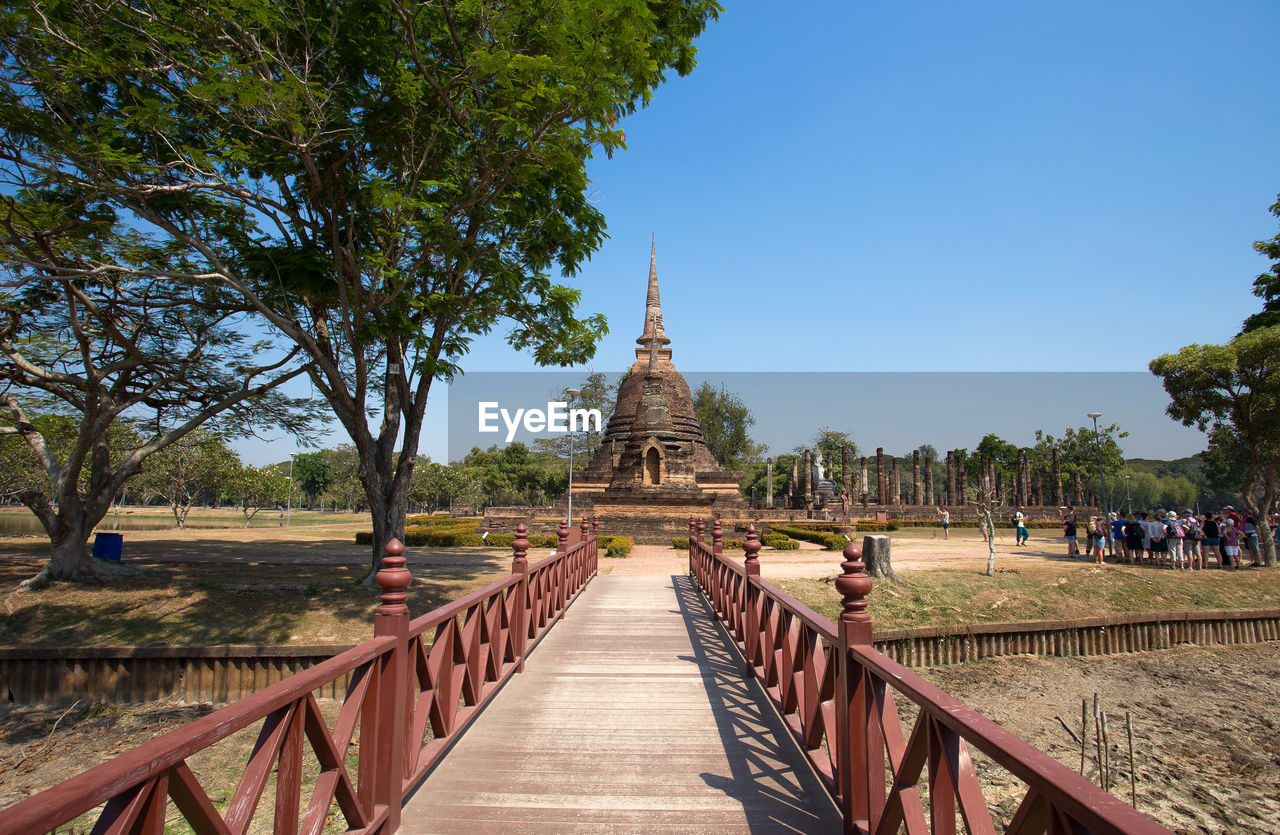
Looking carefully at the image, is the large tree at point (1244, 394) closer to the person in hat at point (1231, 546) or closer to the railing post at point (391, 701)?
the person in hat at point (1231, 546)

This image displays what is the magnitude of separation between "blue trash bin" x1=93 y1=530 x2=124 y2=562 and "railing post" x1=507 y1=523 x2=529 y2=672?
11.4 m

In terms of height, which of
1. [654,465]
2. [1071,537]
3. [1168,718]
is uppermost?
[654,465]

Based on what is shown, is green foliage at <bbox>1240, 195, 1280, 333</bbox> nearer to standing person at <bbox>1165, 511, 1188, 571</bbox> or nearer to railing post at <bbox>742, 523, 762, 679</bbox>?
standing person at <bbox>1165, 511, 1188, 571</bbox>

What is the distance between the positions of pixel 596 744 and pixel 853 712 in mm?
2040

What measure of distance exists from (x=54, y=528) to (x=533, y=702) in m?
11.1

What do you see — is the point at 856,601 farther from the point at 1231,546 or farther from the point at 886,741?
the point at 1231,546

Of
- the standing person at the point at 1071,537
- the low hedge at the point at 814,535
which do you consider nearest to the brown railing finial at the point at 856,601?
the low hedge at the point at 814,535

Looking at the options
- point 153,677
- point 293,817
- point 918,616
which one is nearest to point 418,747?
point 293,817

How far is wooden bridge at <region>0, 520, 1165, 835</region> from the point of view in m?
1.88

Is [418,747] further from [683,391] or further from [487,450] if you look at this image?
[487,450]

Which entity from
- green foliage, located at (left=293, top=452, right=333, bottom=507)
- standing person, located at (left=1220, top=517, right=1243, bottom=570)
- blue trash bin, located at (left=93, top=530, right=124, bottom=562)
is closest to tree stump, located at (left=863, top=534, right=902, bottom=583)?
standing person, located at (left=1220, top=517, right=1243, bottom=570)

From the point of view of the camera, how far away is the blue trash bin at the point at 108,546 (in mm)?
13172

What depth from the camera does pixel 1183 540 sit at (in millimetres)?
15023

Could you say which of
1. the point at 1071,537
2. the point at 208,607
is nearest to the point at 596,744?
the point at 208,607
